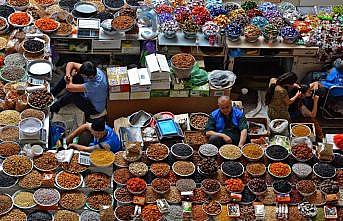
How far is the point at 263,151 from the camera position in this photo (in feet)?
24.0

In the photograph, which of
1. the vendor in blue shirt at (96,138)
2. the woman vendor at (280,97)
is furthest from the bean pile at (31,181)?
the woman vendor at (280,97)

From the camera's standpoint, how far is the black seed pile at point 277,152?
7266mm

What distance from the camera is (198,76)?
828cm

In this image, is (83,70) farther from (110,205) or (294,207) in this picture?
(294,207)

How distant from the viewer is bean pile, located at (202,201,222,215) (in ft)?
22.1

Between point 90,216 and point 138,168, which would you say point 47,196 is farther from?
point 138,168

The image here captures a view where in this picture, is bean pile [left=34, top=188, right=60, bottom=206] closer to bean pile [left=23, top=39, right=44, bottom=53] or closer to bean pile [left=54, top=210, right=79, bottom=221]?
bean pile [left=54, top=210, right=79, bottom=221]

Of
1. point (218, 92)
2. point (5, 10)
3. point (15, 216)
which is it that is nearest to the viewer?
point (15, 216)

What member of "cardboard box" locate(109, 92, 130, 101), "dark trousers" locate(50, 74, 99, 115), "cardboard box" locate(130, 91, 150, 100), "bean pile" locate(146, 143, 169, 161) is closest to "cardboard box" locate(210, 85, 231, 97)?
"cardboard box" locate(130, 91, 150, 100)

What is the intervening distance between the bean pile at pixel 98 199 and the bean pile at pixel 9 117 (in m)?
1.29

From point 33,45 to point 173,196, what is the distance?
2.74m

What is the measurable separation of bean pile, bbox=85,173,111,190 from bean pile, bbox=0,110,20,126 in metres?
1.14

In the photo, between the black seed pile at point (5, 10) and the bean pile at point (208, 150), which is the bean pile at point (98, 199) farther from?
the black seed pile at point (5, 10)

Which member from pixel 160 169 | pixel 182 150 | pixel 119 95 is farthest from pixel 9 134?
pixel 182 150
